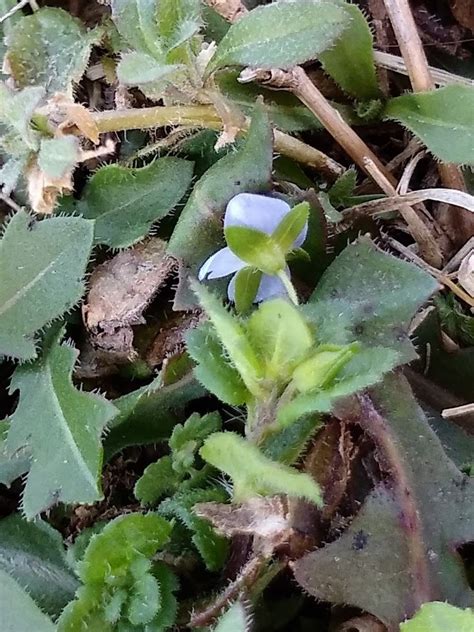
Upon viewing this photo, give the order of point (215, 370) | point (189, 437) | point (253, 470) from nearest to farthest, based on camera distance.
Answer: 1. point (253, 470)
2. point (215, 370)
3. point (189, 437)

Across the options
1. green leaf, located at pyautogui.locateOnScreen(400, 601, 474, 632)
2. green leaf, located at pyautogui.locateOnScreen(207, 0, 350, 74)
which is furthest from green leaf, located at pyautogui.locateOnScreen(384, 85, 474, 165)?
green leaf, located at pyautogui.locateOnScreen(400, 601, 474, 632)

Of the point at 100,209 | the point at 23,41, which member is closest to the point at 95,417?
the point at 100,209

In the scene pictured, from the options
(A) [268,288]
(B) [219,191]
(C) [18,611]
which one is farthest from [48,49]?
(C) [18,611]

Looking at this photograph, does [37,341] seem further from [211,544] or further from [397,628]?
[397,628]

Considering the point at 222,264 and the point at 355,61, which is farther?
the point at 355,61

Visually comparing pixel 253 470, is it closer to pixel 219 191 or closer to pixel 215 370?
pixel 215 370

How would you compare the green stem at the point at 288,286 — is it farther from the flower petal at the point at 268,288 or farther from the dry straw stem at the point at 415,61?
the dry straw stem at the point at 415,61

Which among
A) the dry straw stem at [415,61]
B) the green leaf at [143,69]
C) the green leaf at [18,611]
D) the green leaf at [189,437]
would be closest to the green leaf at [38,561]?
the green leaf at [18,611]
